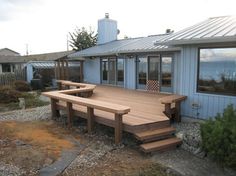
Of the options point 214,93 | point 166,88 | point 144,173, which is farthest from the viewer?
point 166,88

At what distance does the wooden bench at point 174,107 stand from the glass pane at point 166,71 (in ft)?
11.3

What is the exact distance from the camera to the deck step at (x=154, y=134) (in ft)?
16.4

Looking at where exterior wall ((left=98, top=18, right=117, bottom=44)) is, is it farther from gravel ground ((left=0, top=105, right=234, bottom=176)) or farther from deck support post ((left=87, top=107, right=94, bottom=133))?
deck support post ((left=87, top=107, right=94, bottom=133))

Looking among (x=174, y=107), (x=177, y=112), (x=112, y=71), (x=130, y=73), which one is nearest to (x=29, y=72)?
(x=112, y=71)

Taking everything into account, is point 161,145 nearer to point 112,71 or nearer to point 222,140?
point 222,140

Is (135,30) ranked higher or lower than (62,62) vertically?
higher

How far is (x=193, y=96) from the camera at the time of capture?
253 inches

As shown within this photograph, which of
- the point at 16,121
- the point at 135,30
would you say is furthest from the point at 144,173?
the point at 135,30

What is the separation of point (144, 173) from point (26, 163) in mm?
2246

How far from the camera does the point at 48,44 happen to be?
2227 inches

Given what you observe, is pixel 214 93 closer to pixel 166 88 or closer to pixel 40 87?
pixel 166 88

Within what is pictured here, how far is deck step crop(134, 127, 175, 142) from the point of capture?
5.00m

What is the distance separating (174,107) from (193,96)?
62 cm

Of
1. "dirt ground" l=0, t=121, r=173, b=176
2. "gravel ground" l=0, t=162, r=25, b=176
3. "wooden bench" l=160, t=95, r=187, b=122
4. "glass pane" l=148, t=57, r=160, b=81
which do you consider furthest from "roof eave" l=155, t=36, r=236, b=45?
"gravel ground" l=0, t=162, r=25, b=176
